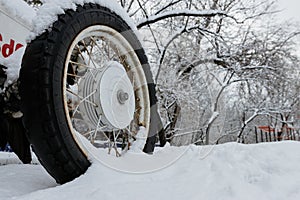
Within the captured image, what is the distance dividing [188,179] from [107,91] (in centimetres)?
80

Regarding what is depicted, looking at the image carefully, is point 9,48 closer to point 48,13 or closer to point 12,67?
point 12,67

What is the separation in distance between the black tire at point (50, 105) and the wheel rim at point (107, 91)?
82mm

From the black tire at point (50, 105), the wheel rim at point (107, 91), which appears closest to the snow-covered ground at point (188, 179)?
the black tire at point (50, 105)

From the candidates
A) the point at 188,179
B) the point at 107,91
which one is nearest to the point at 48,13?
the point at 107,91

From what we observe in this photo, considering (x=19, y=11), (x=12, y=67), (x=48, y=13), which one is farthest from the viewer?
(x=19, y=11)

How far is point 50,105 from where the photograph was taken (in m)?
1.28

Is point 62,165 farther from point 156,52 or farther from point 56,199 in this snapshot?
point 156,52

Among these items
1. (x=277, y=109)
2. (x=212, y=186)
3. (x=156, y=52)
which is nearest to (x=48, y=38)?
(x=212, y=186)

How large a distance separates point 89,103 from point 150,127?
708 millimetres

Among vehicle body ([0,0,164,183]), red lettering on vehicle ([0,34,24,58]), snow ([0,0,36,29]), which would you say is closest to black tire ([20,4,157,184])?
vehicle body ([0,0,164,183])

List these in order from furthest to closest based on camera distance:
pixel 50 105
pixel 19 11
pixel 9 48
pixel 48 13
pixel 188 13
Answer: pixel 188 13
pixel 19 11
pixel 9 48
pixel 48 13
pixel 50 105

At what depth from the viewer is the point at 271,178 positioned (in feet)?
4.09

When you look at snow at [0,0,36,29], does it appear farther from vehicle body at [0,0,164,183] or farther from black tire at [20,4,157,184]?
Result: black tire at [20,4,157,184]

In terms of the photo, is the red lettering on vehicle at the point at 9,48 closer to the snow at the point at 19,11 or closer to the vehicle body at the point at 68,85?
the vehicle body at the point at 68,85
